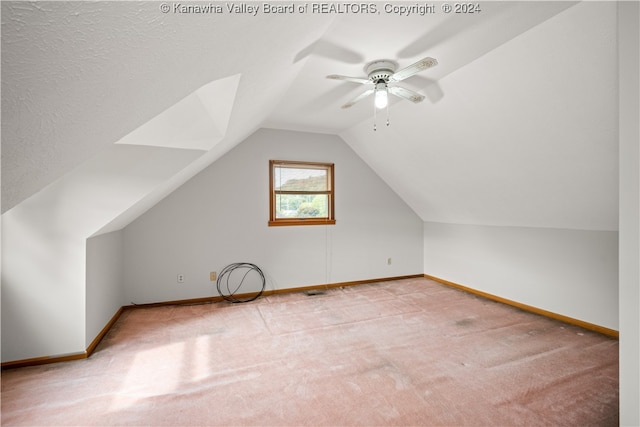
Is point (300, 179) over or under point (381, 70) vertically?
under

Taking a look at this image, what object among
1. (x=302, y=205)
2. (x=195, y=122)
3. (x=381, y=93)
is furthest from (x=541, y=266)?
(x=195, y=122)

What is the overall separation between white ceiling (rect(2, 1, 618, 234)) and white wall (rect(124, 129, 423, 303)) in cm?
38

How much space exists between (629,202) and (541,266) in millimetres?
2714

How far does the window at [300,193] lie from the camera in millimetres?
4227

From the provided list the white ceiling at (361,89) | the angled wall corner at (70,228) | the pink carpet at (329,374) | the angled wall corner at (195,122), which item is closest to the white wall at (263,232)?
the white ceiling at (361,89)

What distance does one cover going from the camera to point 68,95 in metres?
0.70

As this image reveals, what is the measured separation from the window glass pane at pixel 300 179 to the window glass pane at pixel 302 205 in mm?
121

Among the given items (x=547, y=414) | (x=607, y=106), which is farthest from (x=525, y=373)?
(x=607, y=106)

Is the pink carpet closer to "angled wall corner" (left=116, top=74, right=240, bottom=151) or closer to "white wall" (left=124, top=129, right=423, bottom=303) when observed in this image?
"white wall" (left=124, top=129, right=423, bottom=303)

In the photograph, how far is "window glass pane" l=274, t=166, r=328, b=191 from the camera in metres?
4.26

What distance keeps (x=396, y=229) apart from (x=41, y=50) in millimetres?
4845

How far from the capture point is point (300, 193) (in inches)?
172

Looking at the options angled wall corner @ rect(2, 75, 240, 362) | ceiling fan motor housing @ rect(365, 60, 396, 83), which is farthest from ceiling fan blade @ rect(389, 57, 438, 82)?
angled wall corner @ rect(2, 75, 240, 362)

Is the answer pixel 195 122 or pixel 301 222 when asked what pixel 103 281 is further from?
pixel 301 222
